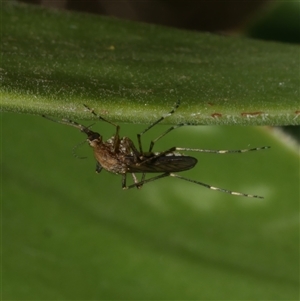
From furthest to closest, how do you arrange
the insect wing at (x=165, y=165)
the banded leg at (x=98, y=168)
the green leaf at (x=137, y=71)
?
the banded leg at (x=98, y=168) → the insect wing at (x=165, y=165) → the green leaf at (x=137, y=71)

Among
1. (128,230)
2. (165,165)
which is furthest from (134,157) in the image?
(128,230)

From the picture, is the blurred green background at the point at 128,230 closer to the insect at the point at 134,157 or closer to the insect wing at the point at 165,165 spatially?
the insect at the point at 134,157

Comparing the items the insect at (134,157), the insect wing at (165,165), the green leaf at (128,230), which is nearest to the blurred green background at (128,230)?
the green leaf at (128,230)

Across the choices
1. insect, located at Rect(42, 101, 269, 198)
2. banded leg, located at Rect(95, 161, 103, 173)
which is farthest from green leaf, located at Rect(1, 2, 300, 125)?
banded leg, located at Rect(95, 161, 103, 173)

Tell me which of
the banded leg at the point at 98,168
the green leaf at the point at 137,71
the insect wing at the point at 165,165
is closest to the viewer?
the green leaf at the point at 137,71

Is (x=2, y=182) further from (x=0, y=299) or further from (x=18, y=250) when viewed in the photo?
(x=0, y=299)

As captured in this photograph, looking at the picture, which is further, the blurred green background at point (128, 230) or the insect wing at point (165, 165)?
the blurred green background at point (128, 230)

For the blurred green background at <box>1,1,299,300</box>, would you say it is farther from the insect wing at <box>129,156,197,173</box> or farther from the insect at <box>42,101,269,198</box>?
the insect wing at <box>129,156,197,173</box>
